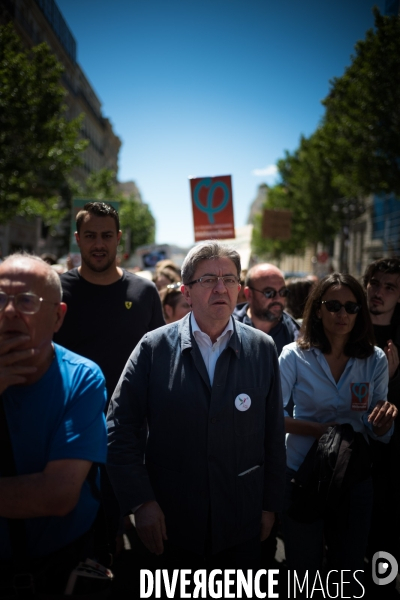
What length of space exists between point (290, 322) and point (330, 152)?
18.0 metres

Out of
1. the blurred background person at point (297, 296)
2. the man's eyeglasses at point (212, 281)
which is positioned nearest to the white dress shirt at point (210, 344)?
the man's eyeglasses at point (212, 281)

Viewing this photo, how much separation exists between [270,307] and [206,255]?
69.9 inches

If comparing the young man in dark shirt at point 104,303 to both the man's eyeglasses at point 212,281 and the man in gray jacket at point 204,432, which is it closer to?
the man in gray jacket at point 204,432

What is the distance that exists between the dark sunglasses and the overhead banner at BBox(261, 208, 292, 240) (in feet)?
32.6

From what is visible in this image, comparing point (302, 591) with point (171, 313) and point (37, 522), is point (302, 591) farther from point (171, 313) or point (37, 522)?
point (171, 313)

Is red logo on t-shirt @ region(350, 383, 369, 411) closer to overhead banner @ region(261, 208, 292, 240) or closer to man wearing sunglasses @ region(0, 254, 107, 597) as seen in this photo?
man wearing sunglasses @ region(0, 254, 107, 597)

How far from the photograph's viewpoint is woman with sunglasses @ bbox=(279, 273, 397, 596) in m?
2.87

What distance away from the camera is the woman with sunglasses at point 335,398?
9.41 feet

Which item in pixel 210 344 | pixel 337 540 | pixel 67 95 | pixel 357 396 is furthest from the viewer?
pixel 67 95

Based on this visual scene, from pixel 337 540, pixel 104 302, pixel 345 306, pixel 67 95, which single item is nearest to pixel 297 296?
pixel 345 306

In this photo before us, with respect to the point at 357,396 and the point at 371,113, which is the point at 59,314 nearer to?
the point at 357,396

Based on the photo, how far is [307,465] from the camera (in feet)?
9.61

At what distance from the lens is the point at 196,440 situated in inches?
95.4

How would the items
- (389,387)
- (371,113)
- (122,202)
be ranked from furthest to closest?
(122,202), (371,113), (389,387)
